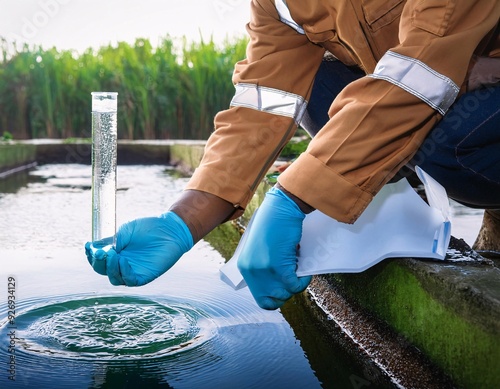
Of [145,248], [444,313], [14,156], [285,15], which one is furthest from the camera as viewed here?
[14,156]

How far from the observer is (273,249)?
45.9 inches

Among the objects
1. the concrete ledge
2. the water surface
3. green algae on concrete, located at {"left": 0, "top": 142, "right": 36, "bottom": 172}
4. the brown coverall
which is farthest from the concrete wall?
the brown coverall

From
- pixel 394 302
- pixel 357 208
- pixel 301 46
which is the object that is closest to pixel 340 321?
pixel 394 302

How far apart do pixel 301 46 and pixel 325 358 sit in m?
0.76

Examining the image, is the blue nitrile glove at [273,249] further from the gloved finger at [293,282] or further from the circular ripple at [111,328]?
the circular ripple at [111,328]

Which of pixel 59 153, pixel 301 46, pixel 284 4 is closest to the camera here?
pixel 284 4

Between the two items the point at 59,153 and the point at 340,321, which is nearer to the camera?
the point at 340,321

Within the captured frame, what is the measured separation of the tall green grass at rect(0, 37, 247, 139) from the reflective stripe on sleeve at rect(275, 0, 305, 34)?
18.7 ft

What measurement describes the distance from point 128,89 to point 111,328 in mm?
6235

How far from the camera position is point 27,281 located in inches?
67.6

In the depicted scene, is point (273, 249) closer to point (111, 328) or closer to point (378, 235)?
point (378, 235)

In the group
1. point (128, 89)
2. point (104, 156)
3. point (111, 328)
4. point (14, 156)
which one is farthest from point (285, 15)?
point (128, 89)

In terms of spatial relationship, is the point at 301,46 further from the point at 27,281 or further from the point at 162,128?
the point at 162,128

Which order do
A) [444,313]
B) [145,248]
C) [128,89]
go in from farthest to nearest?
[128,89], [145,248], [444,313]
